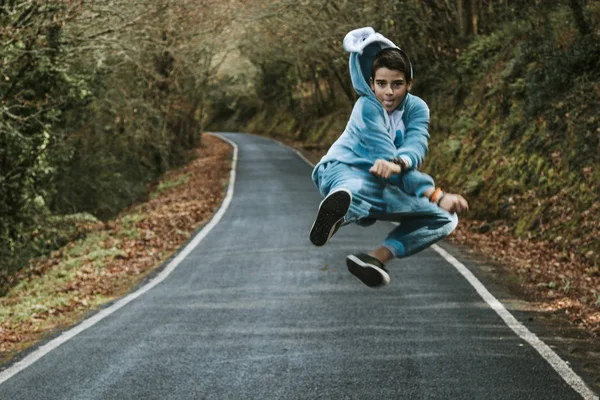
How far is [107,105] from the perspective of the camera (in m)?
30.6

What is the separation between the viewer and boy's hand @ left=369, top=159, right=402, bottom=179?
1752 mm

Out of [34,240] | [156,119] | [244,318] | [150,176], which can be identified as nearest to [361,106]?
[244,318]

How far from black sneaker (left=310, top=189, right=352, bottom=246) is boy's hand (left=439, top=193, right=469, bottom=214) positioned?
0.21 metres

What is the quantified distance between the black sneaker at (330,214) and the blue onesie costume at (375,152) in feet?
0.06

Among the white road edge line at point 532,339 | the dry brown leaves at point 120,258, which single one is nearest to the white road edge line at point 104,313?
the dry brown leaves at point 120,258

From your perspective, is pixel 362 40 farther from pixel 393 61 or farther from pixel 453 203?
pixel 453 203

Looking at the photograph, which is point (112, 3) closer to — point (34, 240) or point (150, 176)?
point (34, 240)

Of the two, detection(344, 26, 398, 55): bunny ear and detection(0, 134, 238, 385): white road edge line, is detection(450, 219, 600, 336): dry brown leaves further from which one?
detection(344, 26, 398, 55): bunny ear

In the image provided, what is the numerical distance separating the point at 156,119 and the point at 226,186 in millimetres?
5946

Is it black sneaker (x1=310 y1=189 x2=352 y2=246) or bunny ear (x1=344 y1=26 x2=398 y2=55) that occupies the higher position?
bunny ear (x1=344 y1=26 x2=398 y2=55)

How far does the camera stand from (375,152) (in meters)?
1.85

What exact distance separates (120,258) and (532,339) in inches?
464

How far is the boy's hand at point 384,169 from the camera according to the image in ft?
5.75

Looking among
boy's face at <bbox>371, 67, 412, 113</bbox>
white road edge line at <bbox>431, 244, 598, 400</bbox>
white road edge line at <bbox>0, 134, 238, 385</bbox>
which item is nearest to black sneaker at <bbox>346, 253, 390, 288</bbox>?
boy's face at <bbox>371, 67, 412, 113</bbox>
